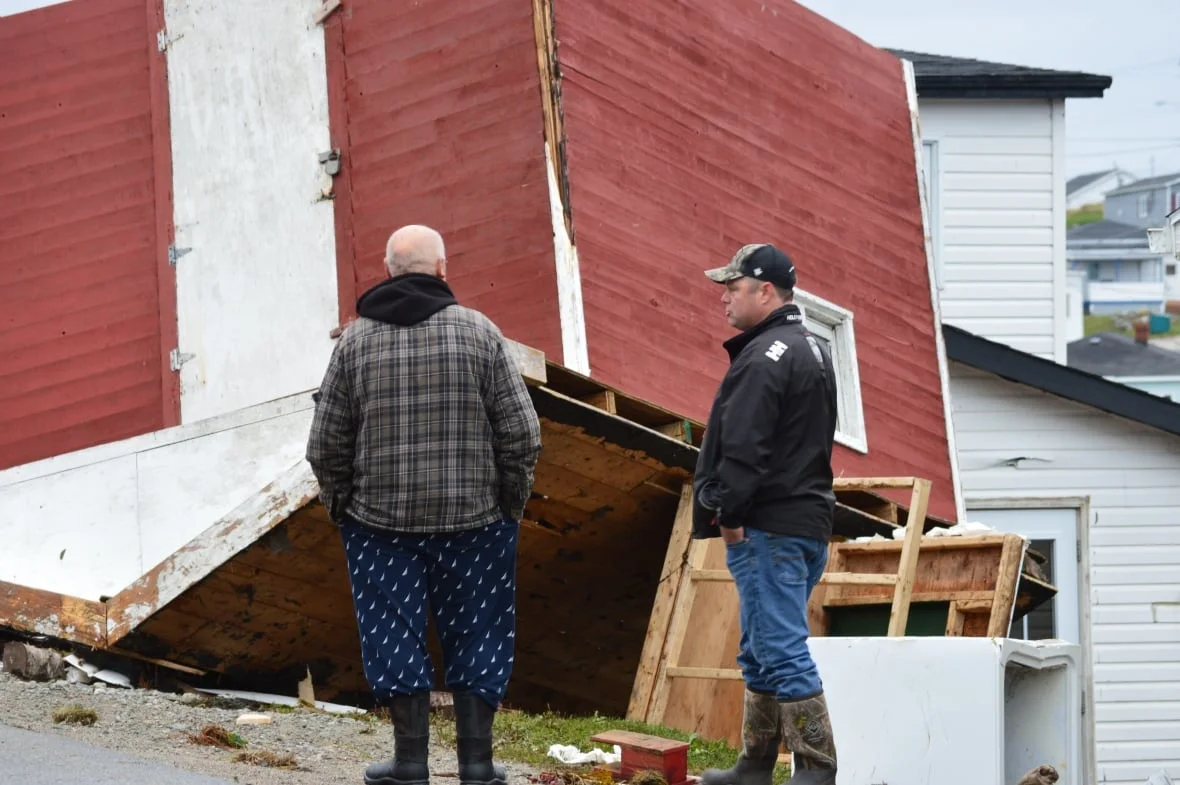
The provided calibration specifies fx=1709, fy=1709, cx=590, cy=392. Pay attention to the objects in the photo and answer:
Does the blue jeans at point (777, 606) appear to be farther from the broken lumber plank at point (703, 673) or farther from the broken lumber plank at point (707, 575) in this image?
the broken lumber plank at point (707, 575)

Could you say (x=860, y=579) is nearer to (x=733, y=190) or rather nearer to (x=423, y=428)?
(x=733, y=190)

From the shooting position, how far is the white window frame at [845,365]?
12227 mm

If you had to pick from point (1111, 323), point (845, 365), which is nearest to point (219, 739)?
point (845, 365)

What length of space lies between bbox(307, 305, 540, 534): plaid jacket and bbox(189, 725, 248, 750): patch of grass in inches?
70.6

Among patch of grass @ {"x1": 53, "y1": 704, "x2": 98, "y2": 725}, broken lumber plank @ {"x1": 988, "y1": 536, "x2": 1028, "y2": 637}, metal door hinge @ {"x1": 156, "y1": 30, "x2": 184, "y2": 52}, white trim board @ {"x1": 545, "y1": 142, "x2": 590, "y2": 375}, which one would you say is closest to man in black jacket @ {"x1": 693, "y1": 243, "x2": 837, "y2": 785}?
patch of grass @ {"x1": 53, "y1": 704, "x2": 98, "y2": 725}

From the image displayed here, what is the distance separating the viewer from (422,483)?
5.85 metres

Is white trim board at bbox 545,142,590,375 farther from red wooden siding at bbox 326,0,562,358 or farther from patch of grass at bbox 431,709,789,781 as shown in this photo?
patch of grass at bbox 431,709,789,781

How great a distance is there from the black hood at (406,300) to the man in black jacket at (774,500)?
3.58 ft

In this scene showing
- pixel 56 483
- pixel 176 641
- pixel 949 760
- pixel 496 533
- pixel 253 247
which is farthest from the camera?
pixel 253 247

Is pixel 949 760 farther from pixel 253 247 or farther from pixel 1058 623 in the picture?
pixel 1058 623

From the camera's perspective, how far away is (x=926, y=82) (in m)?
17.2

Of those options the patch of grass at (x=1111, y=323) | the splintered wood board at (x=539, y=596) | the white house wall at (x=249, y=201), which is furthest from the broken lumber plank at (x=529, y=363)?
the patch of grass at (x=1111, y=323)

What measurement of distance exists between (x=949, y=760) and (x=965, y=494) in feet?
30.8

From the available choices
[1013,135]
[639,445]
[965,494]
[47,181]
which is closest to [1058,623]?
[965,494]
